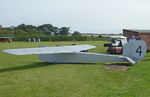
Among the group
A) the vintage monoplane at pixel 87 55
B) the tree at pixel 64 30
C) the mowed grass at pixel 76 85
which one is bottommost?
the mowed grass at pixel 76 85

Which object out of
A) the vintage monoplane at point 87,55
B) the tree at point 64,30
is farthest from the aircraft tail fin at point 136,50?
the tree at point 64,30

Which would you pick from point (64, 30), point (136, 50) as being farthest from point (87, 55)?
point (64, 30)

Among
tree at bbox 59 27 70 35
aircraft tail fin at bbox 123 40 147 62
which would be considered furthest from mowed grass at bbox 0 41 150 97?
tree at bbox 59 27 70 35

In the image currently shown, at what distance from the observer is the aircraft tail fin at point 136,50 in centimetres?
1323

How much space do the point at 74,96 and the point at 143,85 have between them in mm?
2728

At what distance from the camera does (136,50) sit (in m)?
13.4

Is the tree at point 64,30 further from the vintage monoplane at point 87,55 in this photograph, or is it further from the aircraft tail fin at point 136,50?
the aircraft tail fin at point 136,50

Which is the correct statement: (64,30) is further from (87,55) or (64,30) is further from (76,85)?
(76,85)

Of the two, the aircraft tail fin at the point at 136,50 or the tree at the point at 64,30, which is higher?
the tree at the point at 64,30

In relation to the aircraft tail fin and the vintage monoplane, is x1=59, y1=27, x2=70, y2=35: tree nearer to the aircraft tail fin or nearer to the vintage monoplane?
the vintage monoplane

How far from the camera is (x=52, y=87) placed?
326 inches

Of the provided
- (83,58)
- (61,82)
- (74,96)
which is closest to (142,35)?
(83,58)

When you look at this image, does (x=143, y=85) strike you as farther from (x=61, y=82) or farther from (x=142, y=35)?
(x=142, y=35)

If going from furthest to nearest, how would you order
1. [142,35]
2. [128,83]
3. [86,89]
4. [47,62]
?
1. [142,35]
2. [47,62]
3. [128,83]
4. [86,89]
